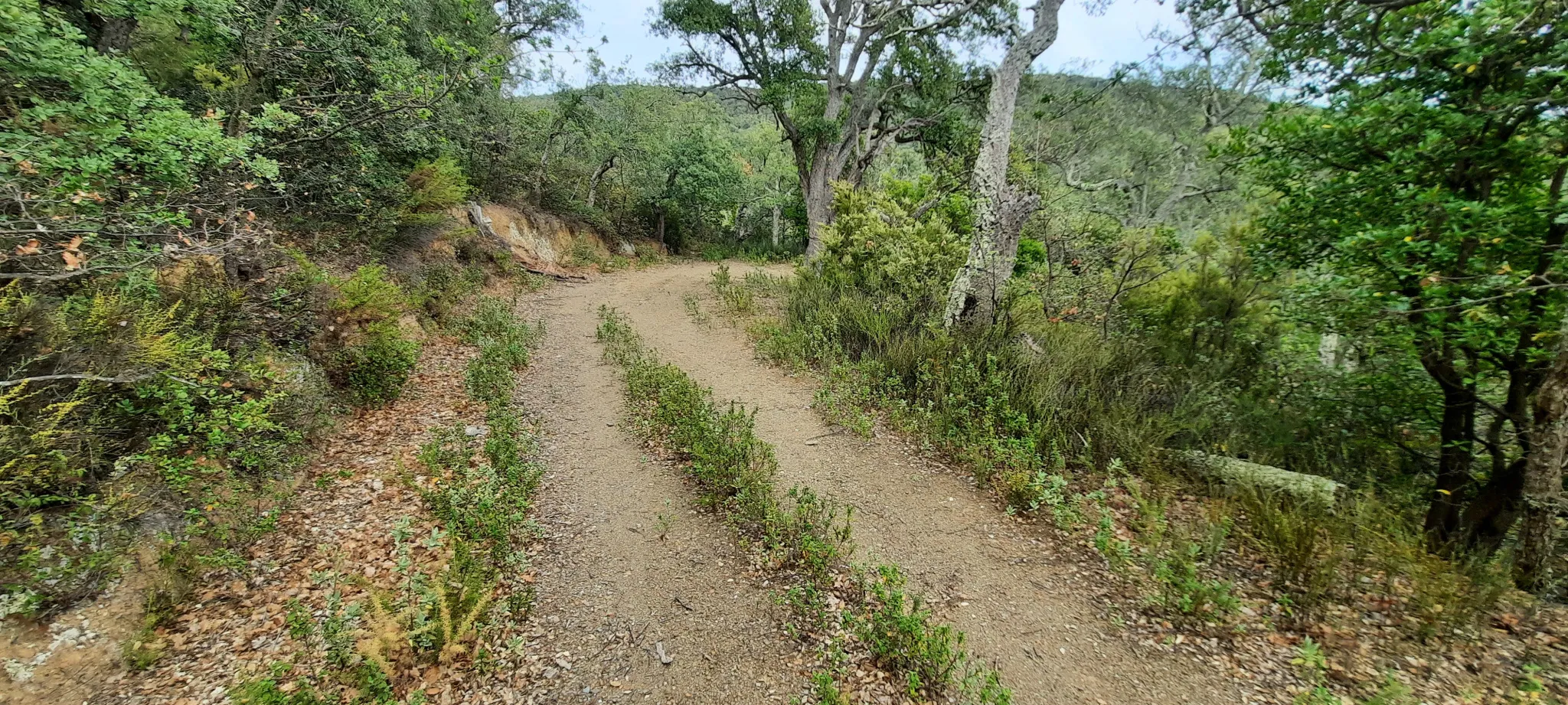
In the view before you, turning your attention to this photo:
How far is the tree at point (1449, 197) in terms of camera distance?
3.71m

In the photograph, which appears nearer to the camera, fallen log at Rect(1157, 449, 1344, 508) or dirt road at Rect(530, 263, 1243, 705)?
dirt road at Rect(530, 263, 1243, 705)

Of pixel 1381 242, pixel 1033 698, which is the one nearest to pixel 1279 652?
pixel 1033 698

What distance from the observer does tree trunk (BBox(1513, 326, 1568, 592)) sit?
11.6 feet

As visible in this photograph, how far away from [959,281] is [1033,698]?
228 inches

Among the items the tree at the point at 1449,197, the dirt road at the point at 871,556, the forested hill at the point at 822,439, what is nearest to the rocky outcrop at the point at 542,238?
the forested hill at the point at 822,439

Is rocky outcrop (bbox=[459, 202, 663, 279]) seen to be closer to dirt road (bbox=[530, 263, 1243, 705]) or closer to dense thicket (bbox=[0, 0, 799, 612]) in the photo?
dense thicket (bbox=[0, 0, 799, 612])

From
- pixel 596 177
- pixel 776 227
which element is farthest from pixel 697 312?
pixel 776 227

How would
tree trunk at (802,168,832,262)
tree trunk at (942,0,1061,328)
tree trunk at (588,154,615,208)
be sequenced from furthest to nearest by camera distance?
tree trunk at (588,154,615,208), tree trunk at (802,168,832,262), tree trunk at (942,0,1061,328)

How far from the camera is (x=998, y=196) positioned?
24.3ft

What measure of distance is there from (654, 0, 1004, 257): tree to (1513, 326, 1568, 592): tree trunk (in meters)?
11.6

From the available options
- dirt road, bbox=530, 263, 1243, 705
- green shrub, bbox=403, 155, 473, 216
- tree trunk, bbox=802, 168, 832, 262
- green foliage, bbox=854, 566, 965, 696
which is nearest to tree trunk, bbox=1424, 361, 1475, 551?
dirt road, bbox=530, 263, 1243, 705

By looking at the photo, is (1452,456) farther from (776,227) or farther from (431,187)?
(776,227)

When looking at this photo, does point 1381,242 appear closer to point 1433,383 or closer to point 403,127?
point 1433,383

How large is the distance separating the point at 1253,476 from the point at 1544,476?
4.96 ft
